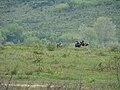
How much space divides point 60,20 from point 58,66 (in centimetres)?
7253

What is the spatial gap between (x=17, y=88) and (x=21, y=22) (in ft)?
268

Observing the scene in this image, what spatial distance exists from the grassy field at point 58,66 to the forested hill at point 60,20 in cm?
Answer: 5062

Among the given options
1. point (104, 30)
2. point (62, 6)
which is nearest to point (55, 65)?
point (104, 30)

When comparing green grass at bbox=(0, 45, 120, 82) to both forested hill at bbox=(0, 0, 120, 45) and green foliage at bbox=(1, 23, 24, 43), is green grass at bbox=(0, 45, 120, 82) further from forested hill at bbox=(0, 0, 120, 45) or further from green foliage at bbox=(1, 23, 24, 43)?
green foliage at bbox=(1, 23, 24, 43)

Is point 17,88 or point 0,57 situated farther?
point 0,57

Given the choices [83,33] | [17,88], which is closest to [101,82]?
[17,88]

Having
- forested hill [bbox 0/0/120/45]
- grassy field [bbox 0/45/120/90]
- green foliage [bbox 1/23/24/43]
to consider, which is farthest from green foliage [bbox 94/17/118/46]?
grassy field [bbox 0/45/120/90]

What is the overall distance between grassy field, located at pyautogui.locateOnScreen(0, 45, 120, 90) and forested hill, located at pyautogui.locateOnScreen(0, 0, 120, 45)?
5062 centimetres

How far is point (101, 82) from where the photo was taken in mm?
17219

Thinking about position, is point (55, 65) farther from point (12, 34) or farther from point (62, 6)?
point (62, 6)

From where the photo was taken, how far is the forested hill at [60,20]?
83.5 meters

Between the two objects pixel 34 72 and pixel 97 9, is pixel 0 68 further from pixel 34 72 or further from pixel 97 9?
pixel 97 9

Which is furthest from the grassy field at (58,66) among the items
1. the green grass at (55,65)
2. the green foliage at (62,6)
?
the green foliage at (62,6)

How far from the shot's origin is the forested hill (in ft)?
274
